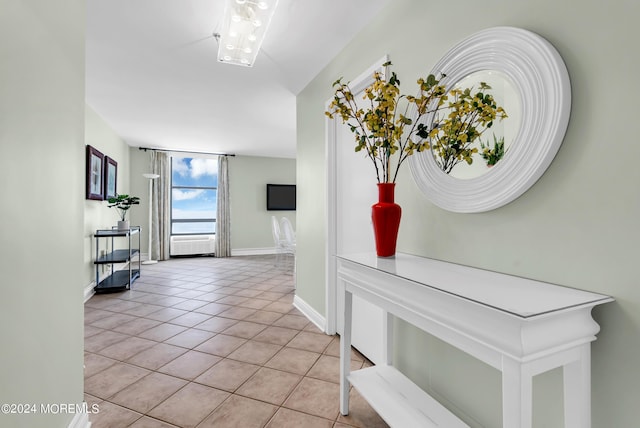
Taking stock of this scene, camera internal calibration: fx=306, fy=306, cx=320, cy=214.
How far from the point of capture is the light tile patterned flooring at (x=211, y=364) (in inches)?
64.8

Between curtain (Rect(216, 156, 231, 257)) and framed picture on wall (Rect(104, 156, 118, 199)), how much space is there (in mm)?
2295

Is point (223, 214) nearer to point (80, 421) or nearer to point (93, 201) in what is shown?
point (93, 201)

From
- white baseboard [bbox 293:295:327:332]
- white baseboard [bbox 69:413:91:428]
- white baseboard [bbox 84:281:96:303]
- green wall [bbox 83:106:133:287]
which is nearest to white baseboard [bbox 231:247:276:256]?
green wall [bbox 83:106:133:287]

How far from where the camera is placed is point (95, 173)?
4.05 metres

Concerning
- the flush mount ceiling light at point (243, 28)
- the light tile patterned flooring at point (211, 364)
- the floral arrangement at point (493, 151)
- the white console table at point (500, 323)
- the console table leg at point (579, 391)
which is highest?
the flush mount ceiling light at point (243, 28)

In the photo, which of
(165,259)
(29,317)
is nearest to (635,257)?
(29,317)

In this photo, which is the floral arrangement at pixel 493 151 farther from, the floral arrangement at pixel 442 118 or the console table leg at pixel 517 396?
the console table leg at pixel 517 396

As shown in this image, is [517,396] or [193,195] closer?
[517,396]

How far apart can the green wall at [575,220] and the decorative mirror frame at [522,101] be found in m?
0.04

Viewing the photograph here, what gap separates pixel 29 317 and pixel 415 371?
67.3 inches

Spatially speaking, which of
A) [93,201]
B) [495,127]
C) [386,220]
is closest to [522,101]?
[495,127]

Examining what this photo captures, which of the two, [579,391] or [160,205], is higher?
[160,205]

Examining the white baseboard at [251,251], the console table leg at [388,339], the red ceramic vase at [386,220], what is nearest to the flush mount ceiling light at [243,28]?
the red ceramic vase at [386,220]

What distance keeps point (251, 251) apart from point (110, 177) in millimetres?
3543
